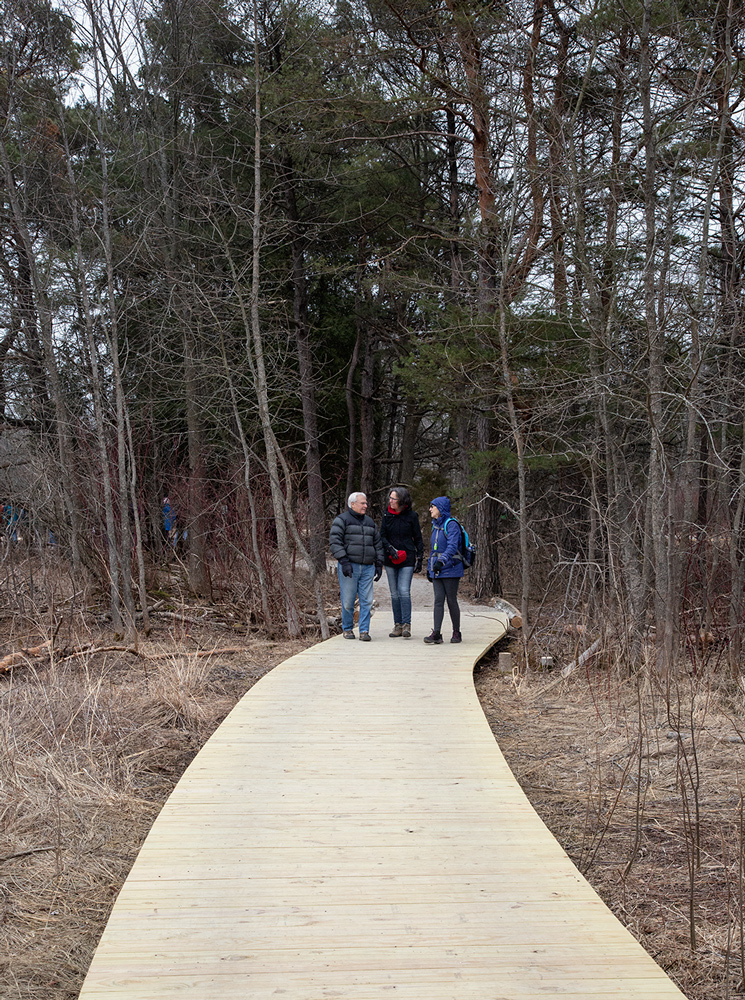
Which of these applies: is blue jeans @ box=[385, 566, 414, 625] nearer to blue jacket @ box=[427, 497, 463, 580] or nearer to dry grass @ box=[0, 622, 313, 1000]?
blue jacket @ box=[427, 497, 463, 580]

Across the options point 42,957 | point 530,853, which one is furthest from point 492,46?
point 42,957

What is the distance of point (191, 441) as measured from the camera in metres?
16.8

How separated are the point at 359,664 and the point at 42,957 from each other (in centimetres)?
558

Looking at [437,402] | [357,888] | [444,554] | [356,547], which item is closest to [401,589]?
[356,547]

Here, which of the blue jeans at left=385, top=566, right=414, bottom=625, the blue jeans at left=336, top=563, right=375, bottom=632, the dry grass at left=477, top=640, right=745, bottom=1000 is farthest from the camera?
the blue jeans at left=385, top=566, right=414, bottom=625

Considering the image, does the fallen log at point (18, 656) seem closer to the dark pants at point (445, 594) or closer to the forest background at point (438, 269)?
the forest background at point (438, 269)

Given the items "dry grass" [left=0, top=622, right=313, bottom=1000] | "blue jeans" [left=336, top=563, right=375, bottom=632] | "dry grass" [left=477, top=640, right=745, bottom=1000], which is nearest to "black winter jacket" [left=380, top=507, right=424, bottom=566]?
"blue jeans" [left=336, top=563, right=375, bottom=632]

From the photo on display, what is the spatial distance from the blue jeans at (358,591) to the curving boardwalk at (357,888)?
4004 mm

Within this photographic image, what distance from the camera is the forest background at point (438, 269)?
9023mm

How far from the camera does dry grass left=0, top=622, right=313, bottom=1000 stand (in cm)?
383

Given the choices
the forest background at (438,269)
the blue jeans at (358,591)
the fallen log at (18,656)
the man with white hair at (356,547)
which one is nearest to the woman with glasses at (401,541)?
the man with white hair at (356,547)

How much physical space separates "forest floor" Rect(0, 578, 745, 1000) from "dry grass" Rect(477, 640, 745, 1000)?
0.04ft

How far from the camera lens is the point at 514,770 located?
6324mm

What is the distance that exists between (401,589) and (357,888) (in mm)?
7015
